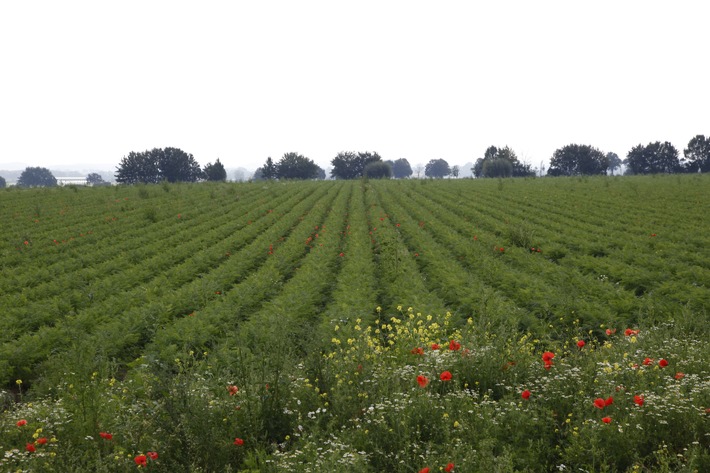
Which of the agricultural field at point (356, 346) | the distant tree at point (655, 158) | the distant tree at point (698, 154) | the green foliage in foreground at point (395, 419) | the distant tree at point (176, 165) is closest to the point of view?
the green foliage in foreground at point (395, 419)

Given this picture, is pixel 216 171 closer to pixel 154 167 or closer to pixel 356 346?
pixel 154 167

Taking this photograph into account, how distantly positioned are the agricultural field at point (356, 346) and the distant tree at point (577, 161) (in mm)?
104965

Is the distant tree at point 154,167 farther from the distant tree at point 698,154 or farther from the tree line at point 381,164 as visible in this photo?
the distant tree at point 698,154

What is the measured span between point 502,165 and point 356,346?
10501 cm

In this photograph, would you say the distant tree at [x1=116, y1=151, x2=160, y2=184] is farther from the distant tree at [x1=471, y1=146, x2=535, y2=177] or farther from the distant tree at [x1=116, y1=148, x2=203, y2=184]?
the distant tree at [x1=471, y1=146, x2=535, y2=177]

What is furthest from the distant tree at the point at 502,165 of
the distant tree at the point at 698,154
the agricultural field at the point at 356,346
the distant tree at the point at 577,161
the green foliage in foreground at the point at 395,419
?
the green foliage in foreground at the point at 395,419

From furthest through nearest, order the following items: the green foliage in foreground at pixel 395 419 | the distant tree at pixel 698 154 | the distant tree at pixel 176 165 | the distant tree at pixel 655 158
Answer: the distant tree at pixel 176 165 < the distant tree at pixel 655 158 < the distant tree at pixel 698 154 < the green foliage in foreground at pixel 395 419

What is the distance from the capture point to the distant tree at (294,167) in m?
115

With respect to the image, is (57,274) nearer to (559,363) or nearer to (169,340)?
(169,340)

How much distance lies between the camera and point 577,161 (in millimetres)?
111500

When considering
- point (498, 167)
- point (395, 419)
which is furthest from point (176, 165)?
point (395, 419)

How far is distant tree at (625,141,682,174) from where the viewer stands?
357 feet

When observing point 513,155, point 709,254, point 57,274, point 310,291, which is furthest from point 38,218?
point 513,155

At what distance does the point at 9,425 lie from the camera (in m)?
4.36
